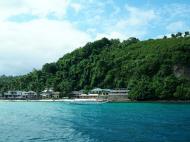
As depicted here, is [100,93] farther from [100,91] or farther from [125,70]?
[125,70]

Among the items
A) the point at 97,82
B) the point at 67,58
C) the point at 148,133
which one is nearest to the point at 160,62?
the point at 97,82

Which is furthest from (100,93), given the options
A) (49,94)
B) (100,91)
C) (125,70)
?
(49,94)

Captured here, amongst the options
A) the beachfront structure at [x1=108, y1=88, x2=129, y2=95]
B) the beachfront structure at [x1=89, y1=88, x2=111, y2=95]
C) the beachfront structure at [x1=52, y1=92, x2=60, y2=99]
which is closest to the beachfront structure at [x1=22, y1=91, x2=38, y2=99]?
the beachfront structure at [x1=52, y1=92, x2=60, y2=99]

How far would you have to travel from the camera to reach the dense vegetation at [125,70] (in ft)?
405

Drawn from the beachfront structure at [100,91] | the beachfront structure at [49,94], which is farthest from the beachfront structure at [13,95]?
the beachfront structure at [100,91]

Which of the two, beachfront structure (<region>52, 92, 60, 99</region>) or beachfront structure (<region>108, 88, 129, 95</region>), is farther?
beachfront structure (<region>52, 92, 60, 99</region>)

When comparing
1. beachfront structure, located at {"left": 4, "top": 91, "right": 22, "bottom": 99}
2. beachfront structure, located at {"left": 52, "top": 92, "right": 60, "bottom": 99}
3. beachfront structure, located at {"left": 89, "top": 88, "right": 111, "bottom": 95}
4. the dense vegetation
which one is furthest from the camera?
beachfront structure, located at {"left": 4, "top": 91, "right": 22, "bottom": 99}

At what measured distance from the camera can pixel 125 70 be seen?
144m

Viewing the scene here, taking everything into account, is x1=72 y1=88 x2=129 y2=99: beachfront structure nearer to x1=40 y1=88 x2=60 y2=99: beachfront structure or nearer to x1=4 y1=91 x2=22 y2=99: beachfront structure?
x1=40 y1=88 x2=60 y2=99: beachfront structure

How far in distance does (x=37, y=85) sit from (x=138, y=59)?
161 feet

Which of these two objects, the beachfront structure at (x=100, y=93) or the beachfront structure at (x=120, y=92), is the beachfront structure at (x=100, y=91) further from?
the beachfront structure at (x=120, y=92)

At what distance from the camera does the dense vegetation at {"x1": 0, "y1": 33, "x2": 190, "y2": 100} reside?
12350 cm

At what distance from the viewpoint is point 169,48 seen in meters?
139

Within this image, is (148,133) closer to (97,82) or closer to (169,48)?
(169,48)
